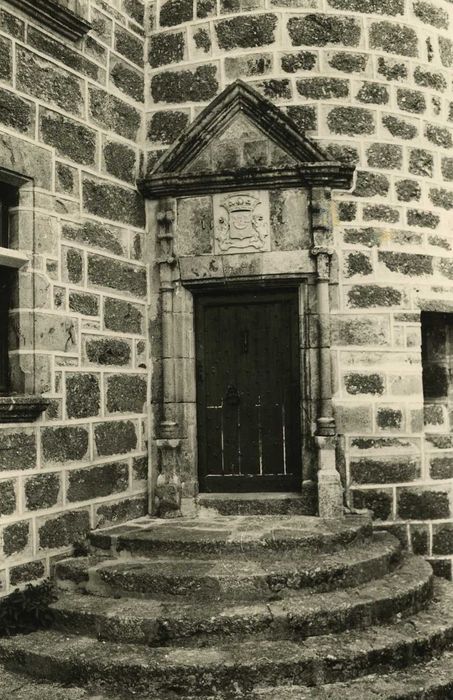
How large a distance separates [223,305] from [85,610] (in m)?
2.63

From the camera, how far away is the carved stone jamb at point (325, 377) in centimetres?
545

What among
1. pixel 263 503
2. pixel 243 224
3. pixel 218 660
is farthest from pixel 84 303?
pixel 218 660

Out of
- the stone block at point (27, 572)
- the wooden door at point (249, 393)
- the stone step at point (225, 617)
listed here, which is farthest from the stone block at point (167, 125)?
the stone step at point (225, 617)

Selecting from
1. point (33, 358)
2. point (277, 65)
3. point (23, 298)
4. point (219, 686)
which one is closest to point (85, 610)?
point (219, 686)

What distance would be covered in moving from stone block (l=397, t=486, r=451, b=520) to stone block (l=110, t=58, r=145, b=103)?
11.6 ft

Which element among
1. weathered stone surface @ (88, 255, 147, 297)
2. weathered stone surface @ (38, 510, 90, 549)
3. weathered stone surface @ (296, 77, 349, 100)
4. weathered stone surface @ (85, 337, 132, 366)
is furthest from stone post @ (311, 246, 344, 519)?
weathered stone surface @ (38, 510, 90, 549)

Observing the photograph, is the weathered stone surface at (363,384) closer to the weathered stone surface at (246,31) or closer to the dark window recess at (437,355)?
the dark window recess at (437,355)

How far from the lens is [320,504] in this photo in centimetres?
545

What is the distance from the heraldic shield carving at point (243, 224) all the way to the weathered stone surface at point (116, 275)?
64 centimetres

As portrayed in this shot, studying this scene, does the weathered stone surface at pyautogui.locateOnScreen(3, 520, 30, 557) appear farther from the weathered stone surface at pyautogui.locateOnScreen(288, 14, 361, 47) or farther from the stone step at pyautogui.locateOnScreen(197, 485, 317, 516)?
the weathered stone surface at pyautogui.locateOnScreen(288, 14, 361, 47)

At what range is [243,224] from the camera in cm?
575

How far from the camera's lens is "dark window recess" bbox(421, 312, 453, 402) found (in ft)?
20.0

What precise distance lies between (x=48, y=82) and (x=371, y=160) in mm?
2448

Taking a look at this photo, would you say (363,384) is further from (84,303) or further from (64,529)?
(64,529)
